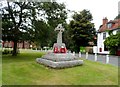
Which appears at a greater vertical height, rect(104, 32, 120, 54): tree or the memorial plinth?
rect(104, 32, 120, 54): tree

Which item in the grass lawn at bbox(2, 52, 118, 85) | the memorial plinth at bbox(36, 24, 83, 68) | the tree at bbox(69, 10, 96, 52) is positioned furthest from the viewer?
the tree at bbox(69, 10, 96, 52)

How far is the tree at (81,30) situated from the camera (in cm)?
4825

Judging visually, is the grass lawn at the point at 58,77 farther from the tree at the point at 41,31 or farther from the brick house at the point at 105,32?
the brick house at the point at 105,32

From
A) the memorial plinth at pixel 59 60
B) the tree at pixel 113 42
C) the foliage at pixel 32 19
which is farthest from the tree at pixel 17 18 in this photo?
the tree at pixel 113 42

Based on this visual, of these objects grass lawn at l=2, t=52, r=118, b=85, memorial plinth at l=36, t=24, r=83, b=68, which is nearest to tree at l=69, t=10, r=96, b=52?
memorial plinth at l=36, t=24, r=83, b=68

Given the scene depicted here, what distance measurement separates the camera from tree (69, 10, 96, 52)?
4825 centimetres

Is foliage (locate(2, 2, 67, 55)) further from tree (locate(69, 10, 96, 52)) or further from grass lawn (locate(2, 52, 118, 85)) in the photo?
tree (locate(69, 10, 96, 52))

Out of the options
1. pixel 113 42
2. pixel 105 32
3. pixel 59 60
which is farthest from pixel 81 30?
pixel 59 60

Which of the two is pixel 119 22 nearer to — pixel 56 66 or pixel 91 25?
pixel 91 25

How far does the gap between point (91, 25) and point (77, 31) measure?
139 inches

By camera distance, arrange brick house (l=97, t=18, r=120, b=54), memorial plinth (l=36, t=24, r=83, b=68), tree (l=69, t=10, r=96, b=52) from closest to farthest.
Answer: memorial plinth (l=36, t=24, r=83, b=68) < brick house (l=97, t=18, r=120, b=54) < tree (l=69, t=10, r=96, b=52)

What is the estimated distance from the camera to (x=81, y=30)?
48.2 meters

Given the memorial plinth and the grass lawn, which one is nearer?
the grass lawn

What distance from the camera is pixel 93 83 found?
10695 mm
